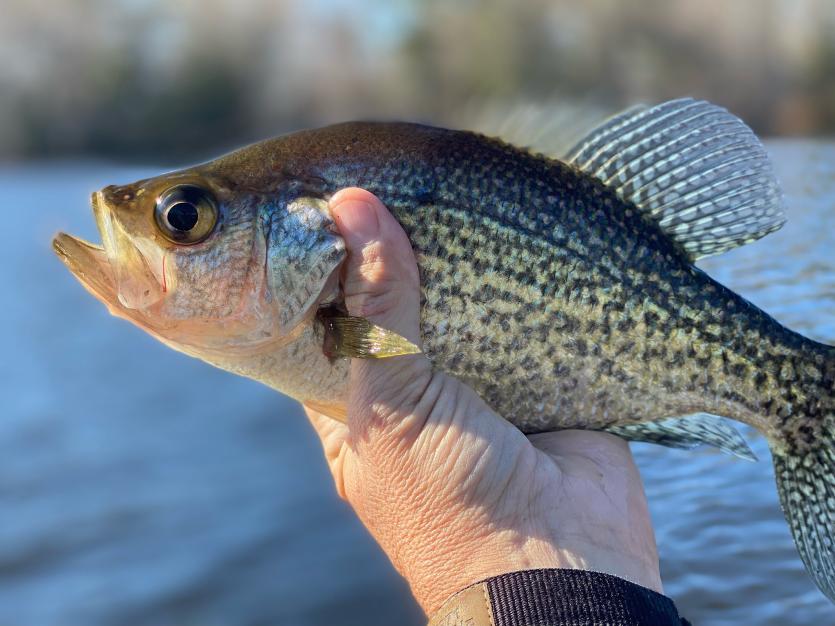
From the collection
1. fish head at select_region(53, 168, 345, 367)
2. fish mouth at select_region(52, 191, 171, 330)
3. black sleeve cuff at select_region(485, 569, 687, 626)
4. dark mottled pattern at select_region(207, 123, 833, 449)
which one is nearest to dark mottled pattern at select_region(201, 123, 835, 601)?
dark mottled pattern at select_region(207, 123, 833, 449)

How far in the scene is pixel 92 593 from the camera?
20.5ft

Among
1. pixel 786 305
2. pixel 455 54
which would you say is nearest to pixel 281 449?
pixel 786 305

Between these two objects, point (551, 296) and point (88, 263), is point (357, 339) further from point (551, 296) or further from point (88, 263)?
point (88, 263)

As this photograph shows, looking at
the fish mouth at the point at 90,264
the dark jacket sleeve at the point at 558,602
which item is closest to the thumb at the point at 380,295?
the dark jacket sleeve at the point at 558,602

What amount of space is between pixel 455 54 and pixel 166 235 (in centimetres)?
2778

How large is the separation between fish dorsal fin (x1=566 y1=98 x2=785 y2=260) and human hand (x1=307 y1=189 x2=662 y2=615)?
798mm

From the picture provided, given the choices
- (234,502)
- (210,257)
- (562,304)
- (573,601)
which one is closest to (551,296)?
(562,304)

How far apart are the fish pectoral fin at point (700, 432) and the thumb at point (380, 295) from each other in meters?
0.81

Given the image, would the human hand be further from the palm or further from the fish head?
the fish head

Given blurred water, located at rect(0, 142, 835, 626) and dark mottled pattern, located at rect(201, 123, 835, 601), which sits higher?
dark mottled pattern, located at rect(201, 123, 835, 601)

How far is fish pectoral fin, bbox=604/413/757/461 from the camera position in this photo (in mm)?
2639

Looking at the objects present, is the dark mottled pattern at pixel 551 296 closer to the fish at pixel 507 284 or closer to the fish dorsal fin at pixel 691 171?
the fish at pixel 507 284

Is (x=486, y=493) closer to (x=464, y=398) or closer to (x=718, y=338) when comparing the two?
(x=464, y=398)

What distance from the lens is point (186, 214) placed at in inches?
96.6
